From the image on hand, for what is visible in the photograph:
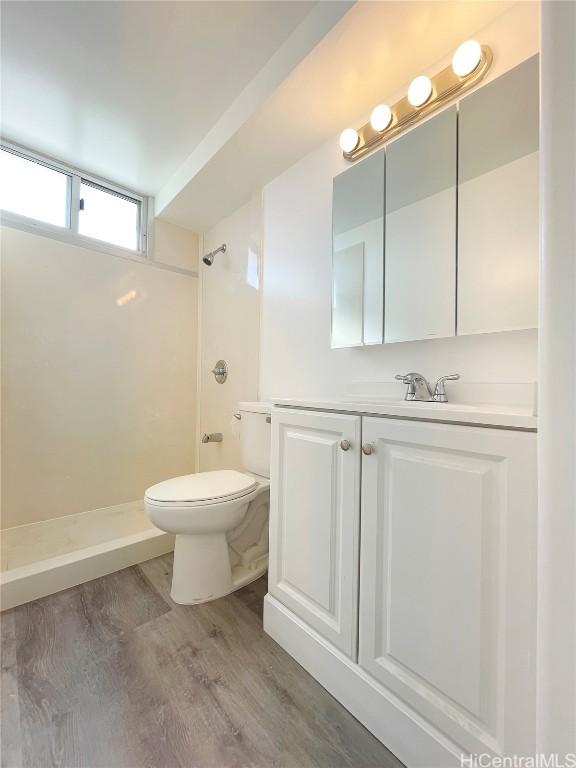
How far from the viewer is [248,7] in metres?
1.09

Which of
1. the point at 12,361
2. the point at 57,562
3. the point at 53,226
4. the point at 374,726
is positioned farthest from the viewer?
the point at 53,226

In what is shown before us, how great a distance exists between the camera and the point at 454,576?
2.34ft

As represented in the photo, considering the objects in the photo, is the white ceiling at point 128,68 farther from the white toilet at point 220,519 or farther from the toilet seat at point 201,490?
the toilet seat at point 201,490

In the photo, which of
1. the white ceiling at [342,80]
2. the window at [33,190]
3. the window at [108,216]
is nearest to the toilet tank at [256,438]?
the white ceiling at [342,80]

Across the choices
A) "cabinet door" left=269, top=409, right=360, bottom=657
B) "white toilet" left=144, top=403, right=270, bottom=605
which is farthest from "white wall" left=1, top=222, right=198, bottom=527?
"cabinet door" left=269, top=409, right=360, bottom=657

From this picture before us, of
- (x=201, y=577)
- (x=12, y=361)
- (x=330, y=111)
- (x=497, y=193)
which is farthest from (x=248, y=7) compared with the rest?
(x=201, y=577)

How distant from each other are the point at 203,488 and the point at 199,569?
1.18 feet

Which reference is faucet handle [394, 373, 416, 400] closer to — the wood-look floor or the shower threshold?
the wood-look floor

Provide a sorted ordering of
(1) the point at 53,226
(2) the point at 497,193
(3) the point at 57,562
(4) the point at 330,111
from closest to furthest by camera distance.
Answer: (2) the point at 497,193
(4) the point at 330,111
(3) the point at 57,562
(1) the point at 53,226

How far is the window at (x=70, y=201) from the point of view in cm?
177

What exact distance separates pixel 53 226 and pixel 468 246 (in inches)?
86.4

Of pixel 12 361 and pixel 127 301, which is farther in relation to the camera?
pixel 127 301

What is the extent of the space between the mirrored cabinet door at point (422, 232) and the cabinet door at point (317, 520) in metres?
0.50

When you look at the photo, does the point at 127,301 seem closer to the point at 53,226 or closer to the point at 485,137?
the point at 53,226
